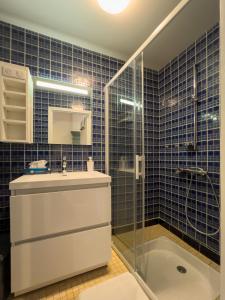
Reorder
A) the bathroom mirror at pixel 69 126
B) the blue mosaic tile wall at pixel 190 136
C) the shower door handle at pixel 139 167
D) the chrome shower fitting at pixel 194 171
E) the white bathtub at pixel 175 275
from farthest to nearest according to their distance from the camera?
the bathroom mirror at pixel 69 126
the chrome shower fitting at pixel 194 171
the blue mosaic tile wall at pixel 190 136
the shower door handle at pixel 139 167
the white bathtub at pixel 175 275

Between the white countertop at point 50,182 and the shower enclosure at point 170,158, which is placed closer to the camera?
the white countertop at point 50,182

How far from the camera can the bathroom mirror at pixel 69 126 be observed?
1.55 metres

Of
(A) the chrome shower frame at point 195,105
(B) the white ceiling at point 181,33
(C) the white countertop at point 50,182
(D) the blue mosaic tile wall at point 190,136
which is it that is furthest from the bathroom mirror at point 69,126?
(A) the chrome shower frame at point 195,105

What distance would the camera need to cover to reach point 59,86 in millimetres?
1581

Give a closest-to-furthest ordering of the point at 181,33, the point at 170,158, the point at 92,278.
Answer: the point at 92,278, the point at 181,33, the point at 170,158

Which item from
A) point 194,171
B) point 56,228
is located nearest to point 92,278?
point 56,228

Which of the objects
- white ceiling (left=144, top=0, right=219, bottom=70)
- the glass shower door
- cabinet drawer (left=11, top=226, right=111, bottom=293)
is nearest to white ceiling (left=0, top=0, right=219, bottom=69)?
white ceiling (left=144, top=0, right=219, bottom=70)

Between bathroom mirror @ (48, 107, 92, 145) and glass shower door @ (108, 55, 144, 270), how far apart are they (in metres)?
0.28

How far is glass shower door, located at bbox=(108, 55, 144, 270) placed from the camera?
4.15ft

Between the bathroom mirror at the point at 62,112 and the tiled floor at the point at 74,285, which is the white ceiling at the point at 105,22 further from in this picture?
the tiled floor at the point at 74,285

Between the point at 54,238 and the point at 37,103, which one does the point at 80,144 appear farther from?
the point at 54,238

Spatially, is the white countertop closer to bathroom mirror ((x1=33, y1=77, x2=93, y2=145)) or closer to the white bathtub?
bathroom mirror ((x1=33, y1=77, x2=93, y2=145))

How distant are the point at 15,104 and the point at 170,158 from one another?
1.80 metres

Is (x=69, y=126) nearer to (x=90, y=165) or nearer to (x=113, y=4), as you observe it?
(x=90, y=165)
